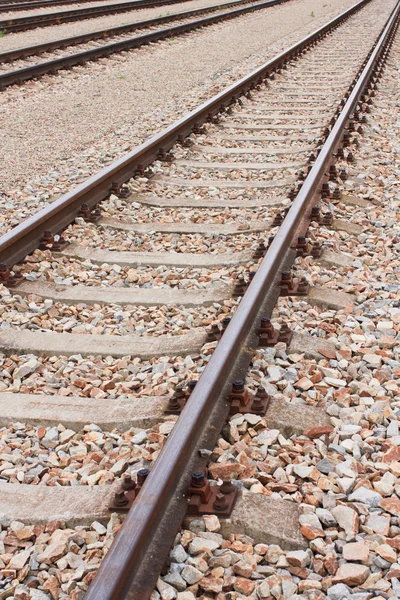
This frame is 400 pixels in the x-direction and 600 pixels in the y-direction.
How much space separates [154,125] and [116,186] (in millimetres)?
3165

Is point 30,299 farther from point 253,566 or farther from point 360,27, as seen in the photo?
point 360,27

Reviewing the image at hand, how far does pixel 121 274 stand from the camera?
509 cm

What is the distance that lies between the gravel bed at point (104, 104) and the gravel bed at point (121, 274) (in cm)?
108

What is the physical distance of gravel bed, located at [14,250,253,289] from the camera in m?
4.89

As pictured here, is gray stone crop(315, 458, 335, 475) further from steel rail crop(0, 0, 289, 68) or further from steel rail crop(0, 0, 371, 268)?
steel rail crop(0, 0, 289, 68)

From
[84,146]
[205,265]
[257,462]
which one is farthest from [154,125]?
[257,462]

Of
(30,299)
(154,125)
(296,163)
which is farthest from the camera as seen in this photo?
(154,125)

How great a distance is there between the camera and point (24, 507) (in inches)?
114

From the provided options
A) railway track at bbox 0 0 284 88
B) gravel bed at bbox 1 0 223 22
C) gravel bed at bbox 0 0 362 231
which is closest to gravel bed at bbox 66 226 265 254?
gravel bed at bbox 0 0 362 231

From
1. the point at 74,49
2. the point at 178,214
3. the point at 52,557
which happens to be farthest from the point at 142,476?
the point at 74,49

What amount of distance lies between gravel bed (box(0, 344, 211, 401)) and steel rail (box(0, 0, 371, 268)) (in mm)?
1261

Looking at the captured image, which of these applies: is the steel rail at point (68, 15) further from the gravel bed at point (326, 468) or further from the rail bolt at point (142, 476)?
the rail bolt at point (142, 476)

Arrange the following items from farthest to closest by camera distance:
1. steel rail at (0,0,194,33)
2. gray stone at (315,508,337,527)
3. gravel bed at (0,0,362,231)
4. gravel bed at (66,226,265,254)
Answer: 1. steel rail at (0,0,194,33)
2. gravel bed at (0,0,362,231)
3. gravel bed at (66,226,265,254)
4. gray stone at (315,508,337,527)

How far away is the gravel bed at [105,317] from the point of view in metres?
4.30
